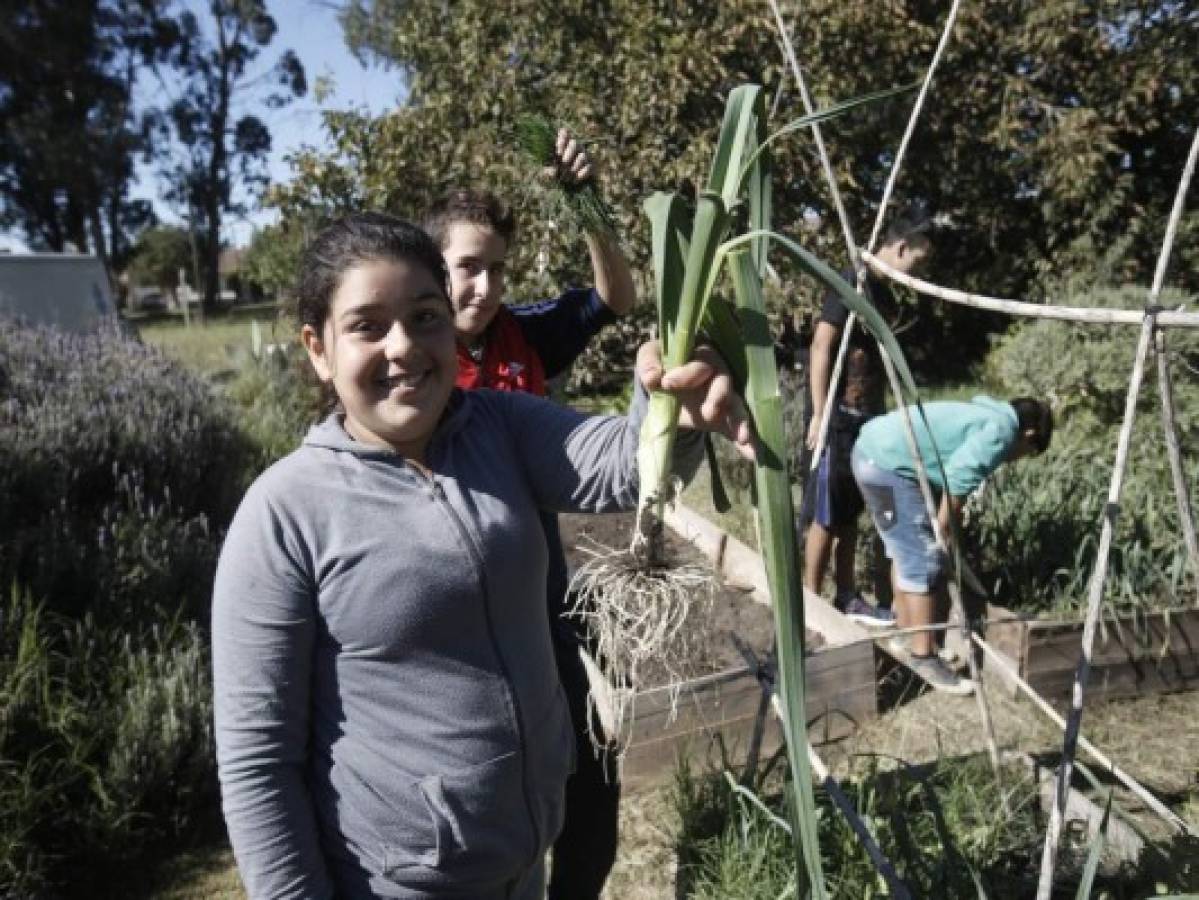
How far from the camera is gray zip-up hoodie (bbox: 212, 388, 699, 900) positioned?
1.06m

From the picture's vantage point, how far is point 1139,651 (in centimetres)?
297

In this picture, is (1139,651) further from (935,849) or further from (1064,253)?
(1064,253)

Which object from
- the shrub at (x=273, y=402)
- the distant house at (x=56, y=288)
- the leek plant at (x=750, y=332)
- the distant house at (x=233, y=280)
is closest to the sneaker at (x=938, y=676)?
the leek plant at (x=750, y=332)

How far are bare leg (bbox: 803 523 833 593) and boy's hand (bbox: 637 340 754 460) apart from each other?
251cm

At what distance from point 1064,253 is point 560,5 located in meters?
4.90

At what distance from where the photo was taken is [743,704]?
8.39 feet

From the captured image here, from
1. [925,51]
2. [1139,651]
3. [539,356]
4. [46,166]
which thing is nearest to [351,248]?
[539,356]

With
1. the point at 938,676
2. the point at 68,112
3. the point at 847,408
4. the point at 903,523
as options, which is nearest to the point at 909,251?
the point at 847,408

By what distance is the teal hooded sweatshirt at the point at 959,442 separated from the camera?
2792 mm

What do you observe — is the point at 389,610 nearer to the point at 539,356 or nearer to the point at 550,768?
the point at 550,768

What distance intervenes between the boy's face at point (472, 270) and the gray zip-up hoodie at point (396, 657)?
52cm

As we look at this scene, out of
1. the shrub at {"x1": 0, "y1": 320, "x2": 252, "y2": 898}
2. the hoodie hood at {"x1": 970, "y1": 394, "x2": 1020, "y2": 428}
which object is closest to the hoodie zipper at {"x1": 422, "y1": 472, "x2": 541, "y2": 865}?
the shrub at {"x1": 0, "y1": 320, "x2": 252, "y2": 898}

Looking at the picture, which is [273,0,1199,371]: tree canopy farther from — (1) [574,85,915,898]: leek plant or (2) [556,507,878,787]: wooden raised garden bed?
(1) [574,85,915,898]: leek plant

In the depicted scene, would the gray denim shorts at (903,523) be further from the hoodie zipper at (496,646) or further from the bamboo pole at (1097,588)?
the hoodie zipper at (496,646)
